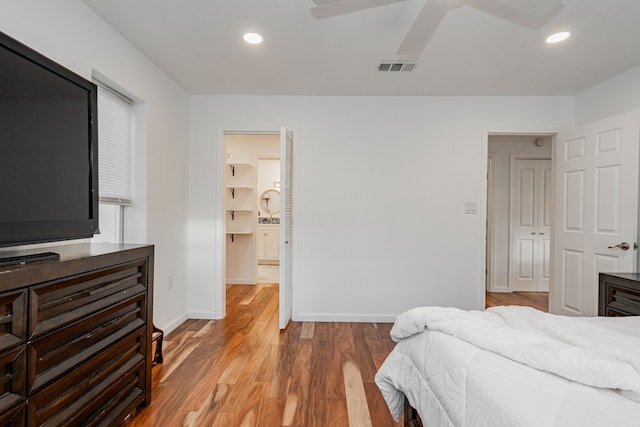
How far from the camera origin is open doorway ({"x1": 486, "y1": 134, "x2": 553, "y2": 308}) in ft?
16.9

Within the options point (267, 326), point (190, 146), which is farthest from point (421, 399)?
point (190, 146)

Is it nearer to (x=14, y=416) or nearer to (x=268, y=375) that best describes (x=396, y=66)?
(x=268, y=375)

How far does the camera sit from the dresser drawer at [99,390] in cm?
128

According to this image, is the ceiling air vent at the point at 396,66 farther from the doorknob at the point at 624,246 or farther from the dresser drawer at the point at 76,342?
the dresser drawer at the point at 76,342

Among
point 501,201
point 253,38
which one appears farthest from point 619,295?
point 253,38

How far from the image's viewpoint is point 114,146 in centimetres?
257

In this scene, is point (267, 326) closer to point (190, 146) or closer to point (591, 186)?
point (190, 146)

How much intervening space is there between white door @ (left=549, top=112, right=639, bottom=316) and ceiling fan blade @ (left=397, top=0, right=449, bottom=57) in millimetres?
2182

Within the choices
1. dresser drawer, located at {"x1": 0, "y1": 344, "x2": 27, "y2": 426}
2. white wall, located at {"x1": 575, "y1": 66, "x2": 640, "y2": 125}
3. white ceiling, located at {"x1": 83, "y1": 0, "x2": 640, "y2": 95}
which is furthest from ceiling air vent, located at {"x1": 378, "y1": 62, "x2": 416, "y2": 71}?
dresser drawer, located at {"x1": 0, "y1": 344, "x2": 27, "y2": 426}

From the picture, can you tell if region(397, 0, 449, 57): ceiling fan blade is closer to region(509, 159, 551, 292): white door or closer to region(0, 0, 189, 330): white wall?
region(0, 0, 189, 330): white wall

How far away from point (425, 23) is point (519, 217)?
14.4 feet

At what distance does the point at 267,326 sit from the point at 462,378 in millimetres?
2605

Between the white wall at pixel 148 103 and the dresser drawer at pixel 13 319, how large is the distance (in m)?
1.30

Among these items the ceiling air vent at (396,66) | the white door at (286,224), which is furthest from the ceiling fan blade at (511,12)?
the white door at (286,224)
